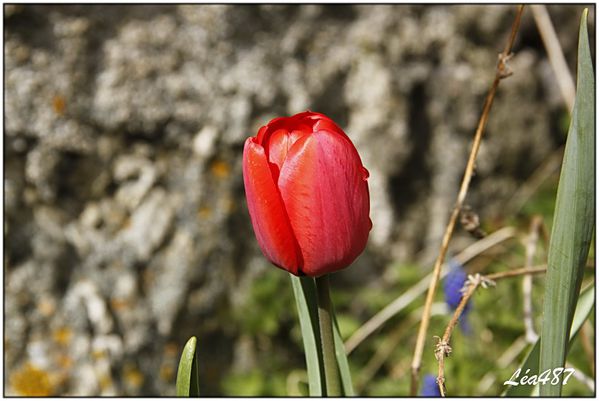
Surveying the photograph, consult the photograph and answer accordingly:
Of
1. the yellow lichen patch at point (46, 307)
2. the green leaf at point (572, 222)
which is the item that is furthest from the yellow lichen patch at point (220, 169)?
the green leaf at point (572, 222)

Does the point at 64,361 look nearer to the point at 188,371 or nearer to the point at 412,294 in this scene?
the point at 412,294

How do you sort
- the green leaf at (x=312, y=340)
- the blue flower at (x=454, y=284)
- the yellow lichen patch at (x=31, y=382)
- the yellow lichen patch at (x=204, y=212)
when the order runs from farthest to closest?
1. the yellow lichen patch at (x=204, y=212)
2. the yellow lichen patch at (x=31, y=382)
3. the blue flower at (x=454, y=284)
4. the green leaf at (x=312, y=340)

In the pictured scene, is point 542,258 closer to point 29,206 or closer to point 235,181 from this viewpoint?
point 235,181

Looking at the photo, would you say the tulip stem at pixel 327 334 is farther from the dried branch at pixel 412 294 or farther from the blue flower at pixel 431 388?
the dried branch at pixel 412 294

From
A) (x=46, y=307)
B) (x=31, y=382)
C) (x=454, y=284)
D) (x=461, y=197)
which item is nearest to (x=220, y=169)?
(x=46, y=307)

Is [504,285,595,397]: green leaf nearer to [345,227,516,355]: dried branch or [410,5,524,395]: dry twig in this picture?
[410,5,524,395]: dry twig

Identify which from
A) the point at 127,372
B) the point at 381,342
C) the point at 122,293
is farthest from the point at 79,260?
the point at 381,342
